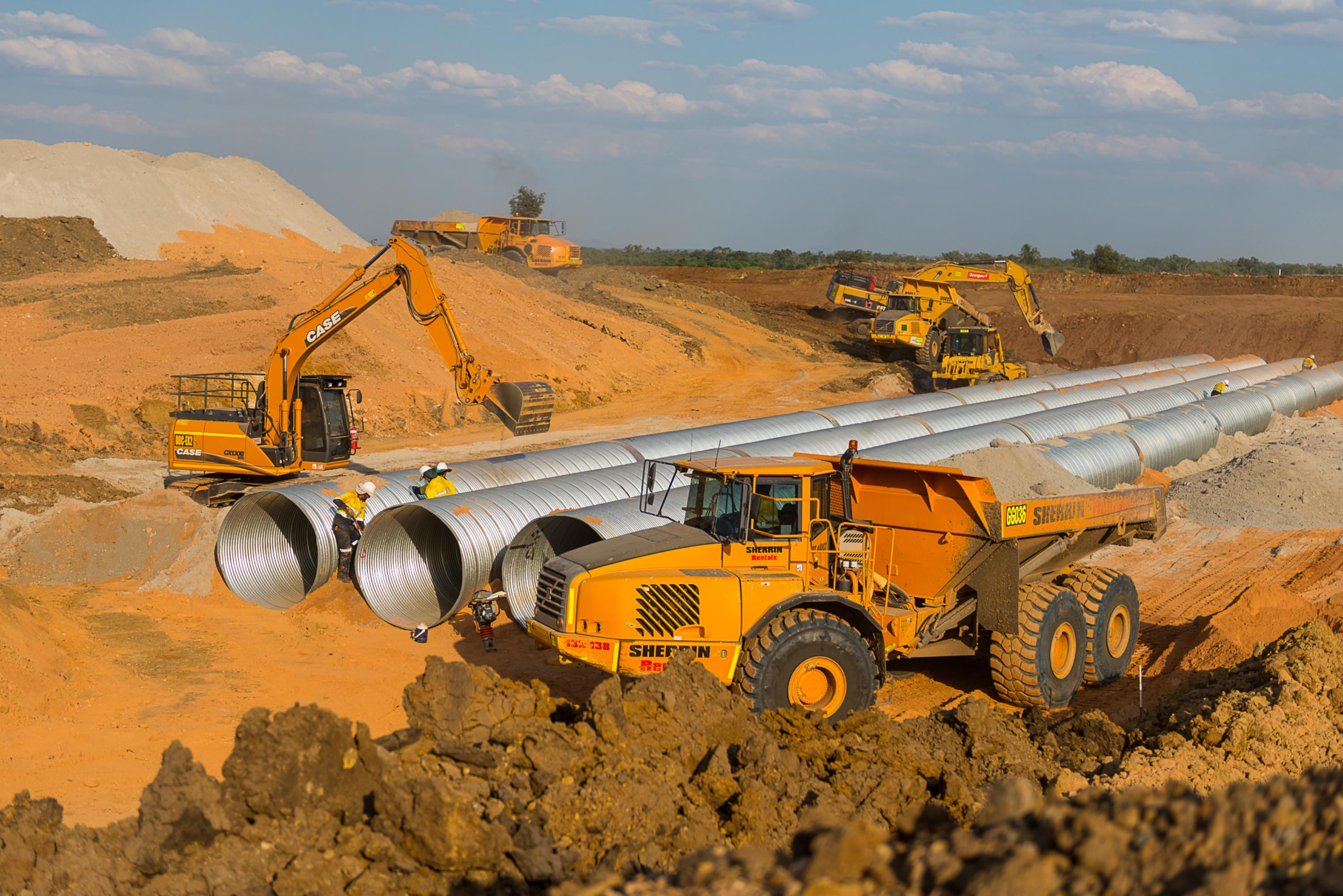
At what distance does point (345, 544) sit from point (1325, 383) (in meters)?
30.2

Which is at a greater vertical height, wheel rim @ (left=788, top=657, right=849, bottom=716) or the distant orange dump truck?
the distant orange dump truck

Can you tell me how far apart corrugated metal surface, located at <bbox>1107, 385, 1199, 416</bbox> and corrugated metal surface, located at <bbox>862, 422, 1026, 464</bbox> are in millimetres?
5332

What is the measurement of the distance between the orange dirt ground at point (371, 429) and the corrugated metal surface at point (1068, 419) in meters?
3.31

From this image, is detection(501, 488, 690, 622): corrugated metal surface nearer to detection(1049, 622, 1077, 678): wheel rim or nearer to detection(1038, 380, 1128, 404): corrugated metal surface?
detection(1049, 622, 1077, 678): wheel rim

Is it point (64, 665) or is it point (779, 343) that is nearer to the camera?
point (64, 665)

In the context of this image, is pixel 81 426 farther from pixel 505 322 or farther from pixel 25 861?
pixel 25 861

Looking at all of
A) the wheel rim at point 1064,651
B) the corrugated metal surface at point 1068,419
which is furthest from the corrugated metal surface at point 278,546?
the corrugated metal surface at point 1068,419

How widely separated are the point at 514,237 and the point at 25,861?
4038cm

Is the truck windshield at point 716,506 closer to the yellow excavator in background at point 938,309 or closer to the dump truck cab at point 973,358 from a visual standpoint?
the dump truck cab at point 973,358

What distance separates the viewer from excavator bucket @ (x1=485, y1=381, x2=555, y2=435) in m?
15.2

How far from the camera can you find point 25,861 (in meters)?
6.00

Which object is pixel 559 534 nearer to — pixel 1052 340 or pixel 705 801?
pixel 705 801

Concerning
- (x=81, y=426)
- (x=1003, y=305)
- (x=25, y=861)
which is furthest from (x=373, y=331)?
(x=1003, y=305)

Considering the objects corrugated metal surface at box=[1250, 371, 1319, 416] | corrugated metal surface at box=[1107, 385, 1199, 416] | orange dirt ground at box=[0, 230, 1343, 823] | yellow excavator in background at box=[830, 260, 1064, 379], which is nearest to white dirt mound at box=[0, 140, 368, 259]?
orange dirt ground at box=[0, 230, 1343, 823]
